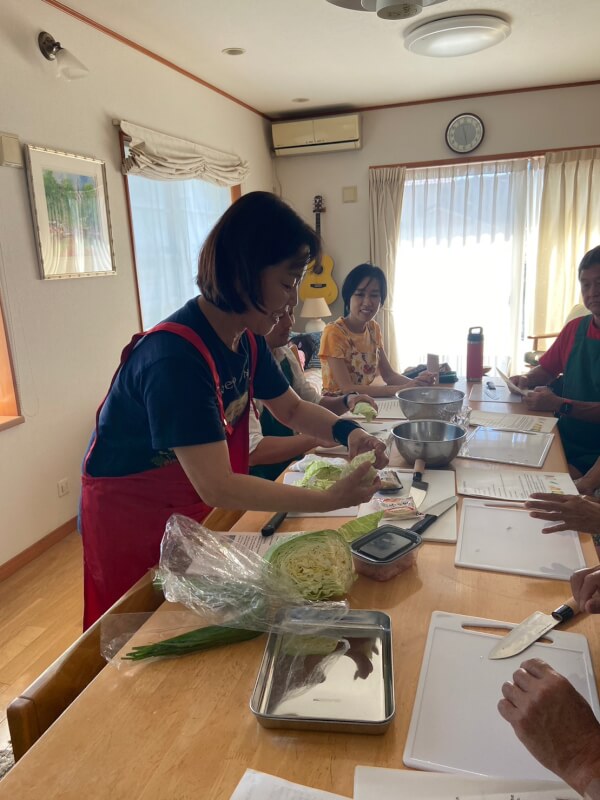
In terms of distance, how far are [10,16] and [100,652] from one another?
286cm

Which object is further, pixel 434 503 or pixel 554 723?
pixel 434 503

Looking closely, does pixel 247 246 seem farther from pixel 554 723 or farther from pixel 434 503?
pixel 554 723

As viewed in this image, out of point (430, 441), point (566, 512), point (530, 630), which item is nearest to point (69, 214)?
point (430, 441)

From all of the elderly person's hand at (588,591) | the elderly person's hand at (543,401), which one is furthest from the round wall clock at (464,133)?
the elderly person's hand at (588,591)

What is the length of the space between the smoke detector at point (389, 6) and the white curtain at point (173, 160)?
52.9 inches

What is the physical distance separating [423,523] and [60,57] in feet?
9.01

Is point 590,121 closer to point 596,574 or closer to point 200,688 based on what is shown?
point 596,574

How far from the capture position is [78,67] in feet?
8.98

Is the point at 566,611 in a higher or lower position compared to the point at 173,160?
lower

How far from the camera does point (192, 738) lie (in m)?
0.77

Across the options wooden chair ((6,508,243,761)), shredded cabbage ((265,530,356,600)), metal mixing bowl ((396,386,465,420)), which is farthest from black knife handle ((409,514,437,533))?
metal mixing bowl ((396,386,465,420))

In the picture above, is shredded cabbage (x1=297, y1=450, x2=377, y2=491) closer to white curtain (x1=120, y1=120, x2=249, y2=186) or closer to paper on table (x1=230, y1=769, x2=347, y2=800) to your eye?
paper on table (x1=230, y1=769, x2=347, y2=800)

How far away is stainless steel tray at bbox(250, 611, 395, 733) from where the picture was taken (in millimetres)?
772

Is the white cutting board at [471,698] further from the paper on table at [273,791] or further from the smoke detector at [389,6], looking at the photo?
the smoke detector at [389,6]
